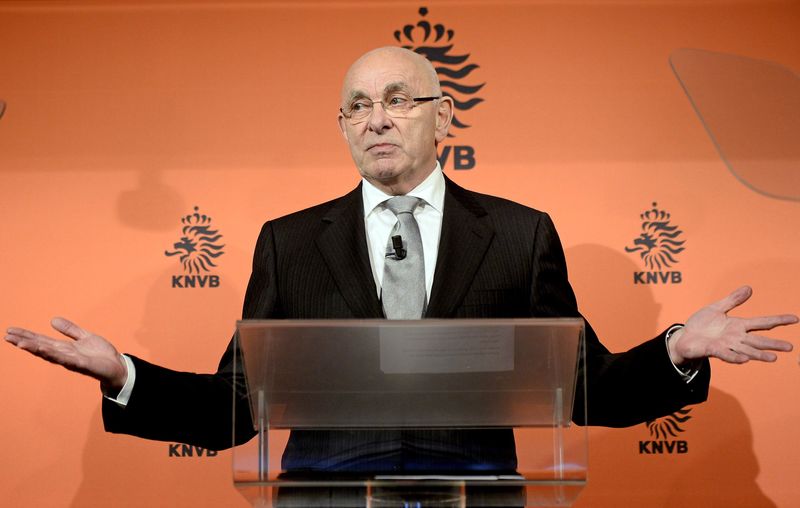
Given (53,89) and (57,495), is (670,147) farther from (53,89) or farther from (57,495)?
(57,495)

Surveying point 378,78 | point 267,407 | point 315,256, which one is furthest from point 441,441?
point 378,78

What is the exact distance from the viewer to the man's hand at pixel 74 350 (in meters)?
1.64

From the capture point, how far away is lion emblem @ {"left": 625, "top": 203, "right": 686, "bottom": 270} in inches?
124

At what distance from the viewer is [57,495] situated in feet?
10.2

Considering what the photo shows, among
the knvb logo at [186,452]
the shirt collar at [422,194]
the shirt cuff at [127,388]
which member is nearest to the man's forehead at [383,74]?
the shirt collar at [422,194]

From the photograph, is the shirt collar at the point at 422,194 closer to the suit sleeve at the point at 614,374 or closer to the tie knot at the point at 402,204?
the tie knot at the point at 402,204

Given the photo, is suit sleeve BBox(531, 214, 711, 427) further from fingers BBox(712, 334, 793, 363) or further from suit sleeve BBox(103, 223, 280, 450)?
suit sleeve BBox(103, 223, 280, 450)

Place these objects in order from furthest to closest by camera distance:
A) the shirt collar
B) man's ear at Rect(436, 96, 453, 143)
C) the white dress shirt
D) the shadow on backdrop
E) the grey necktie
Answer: the shadow on backdrop < man's ear at Rect(436, 96, 453, 143) < the shirt collar < the white dress shirt < the grey necktie

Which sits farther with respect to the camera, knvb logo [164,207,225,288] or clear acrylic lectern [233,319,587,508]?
knvb logo [164,207,225,288]

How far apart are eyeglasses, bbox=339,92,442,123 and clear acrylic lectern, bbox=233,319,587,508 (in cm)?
84

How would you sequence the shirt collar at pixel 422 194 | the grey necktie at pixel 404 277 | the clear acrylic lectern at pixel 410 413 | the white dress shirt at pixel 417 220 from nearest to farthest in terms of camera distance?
the clear acrylic lectern at pixel 410 413, the grey necktie at pixel 404 277, the white dress shirt at pixel 417 220, the shirt collar at pixel 422 194

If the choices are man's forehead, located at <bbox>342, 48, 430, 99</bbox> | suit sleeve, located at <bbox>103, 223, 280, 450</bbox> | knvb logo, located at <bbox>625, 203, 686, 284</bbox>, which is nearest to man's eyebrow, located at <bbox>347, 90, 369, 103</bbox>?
man's forehead, located at <bbox>342, 48, 430, 99</bbox>

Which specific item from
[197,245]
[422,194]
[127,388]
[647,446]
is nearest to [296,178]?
[197,245]

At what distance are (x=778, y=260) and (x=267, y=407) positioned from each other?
2187 millimetres
